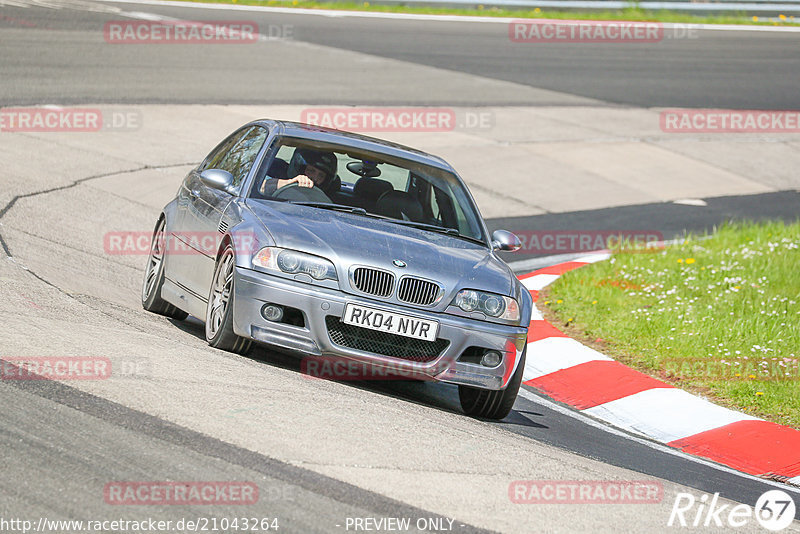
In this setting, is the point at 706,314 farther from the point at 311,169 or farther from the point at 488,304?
the point at 311,169

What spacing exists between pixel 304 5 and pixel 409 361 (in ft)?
79.4

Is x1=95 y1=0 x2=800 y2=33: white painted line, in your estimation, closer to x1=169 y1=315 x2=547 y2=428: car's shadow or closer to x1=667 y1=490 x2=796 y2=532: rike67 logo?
x1=169 y1=315 x2=547 y2=428: car's shadow

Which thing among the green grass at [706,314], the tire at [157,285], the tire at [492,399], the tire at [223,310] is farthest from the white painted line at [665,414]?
the tire at [157,285]

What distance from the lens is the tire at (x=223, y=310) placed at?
22.9 feet

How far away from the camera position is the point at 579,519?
4.95 m

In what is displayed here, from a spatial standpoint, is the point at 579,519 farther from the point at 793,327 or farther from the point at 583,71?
the point at 583,71

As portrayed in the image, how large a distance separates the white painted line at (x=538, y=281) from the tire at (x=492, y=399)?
179 inches

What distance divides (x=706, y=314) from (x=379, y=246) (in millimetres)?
4296

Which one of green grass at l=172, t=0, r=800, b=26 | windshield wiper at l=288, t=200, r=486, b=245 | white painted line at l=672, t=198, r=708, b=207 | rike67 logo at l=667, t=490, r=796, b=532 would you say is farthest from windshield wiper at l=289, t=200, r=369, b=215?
green grass at l=172, t=0, r=800, b=26

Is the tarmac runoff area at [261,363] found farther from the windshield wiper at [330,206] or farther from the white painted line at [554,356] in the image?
the white painted line at [554,356]

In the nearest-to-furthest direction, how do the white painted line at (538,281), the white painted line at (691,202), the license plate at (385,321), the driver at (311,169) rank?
the license plate at (385,321), the driver at (311,169), the white painted line at (538,281), the white painted line at (691,202)

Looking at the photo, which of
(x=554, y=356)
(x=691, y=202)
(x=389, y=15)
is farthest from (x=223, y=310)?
(x=389, y=15)

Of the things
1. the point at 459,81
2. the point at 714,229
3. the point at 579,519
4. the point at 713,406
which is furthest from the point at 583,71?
the point at 579,519

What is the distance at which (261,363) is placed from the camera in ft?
23.0
